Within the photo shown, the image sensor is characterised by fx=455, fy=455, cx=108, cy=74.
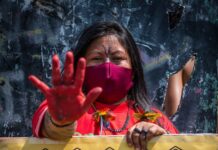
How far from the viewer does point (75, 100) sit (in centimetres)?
117

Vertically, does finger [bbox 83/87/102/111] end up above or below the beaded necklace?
above

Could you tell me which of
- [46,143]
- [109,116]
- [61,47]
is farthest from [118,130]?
[61,47]

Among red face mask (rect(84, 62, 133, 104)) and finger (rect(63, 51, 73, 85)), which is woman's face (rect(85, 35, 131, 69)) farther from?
finger (rect(63, 51, 73, 85))

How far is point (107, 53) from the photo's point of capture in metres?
1.73

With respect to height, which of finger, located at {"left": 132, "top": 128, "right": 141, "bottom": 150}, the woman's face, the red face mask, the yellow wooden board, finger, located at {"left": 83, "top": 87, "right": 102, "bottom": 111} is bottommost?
the yellow wooden board

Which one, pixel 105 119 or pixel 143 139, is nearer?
pixel 143 139

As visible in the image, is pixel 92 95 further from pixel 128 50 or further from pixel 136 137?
pixel 128 50

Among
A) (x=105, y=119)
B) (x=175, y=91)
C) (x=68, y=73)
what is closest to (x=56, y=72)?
(x=68, y=73)

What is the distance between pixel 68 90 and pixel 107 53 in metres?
0.59

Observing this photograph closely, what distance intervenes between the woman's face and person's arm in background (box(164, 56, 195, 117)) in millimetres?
1001

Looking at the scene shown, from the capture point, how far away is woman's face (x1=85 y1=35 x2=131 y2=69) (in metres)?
1.73

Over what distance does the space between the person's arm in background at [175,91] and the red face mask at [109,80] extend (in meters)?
0.99

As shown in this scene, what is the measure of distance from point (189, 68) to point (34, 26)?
3.89ft

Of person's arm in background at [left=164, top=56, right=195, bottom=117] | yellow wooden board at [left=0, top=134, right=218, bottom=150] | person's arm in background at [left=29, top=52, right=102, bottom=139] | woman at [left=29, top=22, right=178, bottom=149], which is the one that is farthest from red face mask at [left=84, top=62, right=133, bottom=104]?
person's arm in background at [left=164, top=56, right=195, bottom=117]
